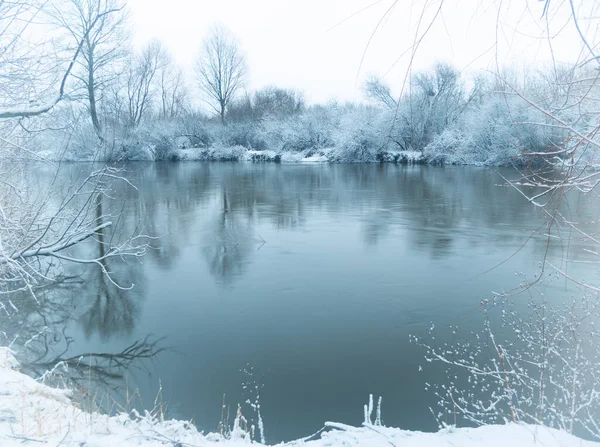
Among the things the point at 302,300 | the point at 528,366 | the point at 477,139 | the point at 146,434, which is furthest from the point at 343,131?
the point at 146,434

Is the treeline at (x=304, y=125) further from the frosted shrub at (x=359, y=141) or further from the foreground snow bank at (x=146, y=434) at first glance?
the foreground snow bank at (x=146, y=434)

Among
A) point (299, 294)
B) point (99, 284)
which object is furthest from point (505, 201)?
point (99, 284)

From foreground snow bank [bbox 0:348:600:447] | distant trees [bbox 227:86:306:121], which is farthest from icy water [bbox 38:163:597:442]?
distant trees [bbox 227:86:306:121]

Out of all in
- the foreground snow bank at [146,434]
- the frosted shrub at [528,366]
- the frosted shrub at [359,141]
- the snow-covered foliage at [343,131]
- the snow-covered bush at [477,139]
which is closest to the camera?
the foreground snow bank at [146,434]

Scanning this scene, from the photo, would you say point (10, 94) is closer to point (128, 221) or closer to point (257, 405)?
point (257, 405)

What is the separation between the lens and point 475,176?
1000 inches

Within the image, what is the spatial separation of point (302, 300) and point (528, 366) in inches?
131

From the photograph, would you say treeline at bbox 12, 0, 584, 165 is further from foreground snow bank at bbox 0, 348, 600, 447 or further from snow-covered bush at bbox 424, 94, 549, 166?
foreground snow bank at bbox 0, 348, 600, 447

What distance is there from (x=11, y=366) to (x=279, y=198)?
44.3 feet

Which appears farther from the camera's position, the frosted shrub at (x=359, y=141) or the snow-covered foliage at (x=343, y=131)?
the frosted shrub at (x=359, y=141)

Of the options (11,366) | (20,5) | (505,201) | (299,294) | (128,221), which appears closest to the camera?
(20,5)

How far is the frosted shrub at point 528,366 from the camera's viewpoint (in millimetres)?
4312

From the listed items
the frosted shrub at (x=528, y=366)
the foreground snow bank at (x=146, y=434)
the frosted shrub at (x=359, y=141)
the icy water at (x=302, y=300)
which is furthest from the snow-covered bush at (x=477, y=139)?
the foreground snow bank at (x=146, y=434)

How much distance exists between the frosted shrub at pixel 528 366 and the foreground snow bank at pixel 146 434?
0.58 meters
